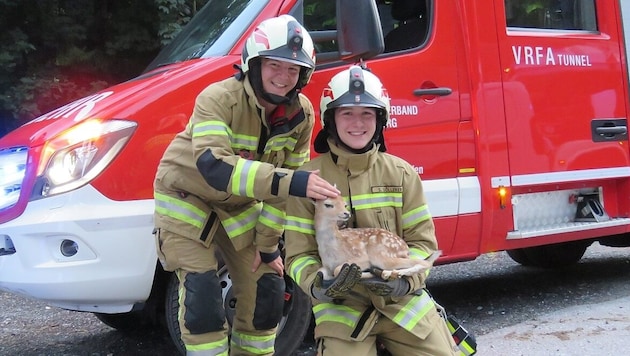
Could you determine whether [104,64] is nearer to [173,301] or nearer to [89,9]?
[89,9]

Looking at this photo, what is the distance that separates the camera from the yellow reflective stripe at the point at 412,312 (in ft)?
8.93

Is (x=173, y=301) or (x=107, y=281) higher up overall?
(x=107, y=281)

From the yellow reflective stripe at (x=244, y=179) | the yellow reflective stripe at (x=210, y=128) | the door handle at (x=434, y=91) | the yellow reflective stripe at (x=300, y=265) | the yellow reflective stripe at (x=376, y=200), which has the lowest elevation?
Result: the yellow reflective stripe at (x=300, y=265)

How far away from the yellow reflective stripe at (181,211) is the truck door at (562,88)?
92.0 inches

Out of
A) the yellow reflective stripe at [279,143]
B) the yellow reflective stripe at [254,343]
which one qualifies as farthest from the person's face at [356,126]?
the yellow reflective stripe at [254,343]

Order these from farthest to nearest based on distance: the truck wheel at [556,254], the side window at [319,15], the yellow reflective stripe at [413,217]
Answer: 1. the truck wheel at [556,254]
2. the side window at [319,15]
3. the yellow reflective stripe at [413,217]

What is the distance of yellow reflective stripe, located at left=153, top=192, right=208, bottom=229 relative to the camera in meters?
3.22

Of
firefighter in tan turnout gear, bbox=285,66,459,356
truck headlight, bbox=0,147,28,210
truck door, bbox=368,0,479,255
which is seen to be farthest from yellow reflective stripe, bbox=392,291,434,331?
truck headlight, bbox=0,147,28,210

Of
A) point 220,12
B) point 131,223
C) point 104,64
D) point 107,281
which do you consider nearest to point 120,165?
point 131,223

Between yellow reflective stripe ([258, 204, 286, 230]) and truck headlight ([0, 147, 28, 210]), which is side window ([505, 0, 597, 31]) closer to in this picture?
yellow reflective stripe ([258, 204, 286, 230])

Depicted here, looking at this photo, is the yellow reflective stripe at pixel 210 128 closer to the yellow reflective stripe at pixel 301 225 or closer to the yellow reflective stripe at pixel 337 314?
the yellow reflective stripe at pixel 301 225

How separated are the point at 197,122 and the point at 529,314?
3.16 metres

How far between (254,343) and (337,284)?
1.11 meters

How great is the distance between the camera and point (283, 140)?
10.8 feet
